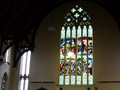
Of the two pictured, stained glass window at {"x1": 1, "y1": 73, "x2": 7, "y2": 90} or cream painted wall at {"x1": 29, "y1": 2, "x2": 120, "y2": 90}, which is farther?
cream painted wall at {"x1": 29, "y1": 2, "x2": 120, "y2": 90}

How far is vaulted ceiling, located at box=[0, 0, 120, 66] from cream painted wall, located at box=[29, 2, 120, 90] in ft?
1.19

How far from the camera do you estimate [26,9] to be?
1152 centimetres

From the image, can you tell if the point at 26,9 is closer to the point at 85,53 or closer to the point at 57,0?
the point at 57,0

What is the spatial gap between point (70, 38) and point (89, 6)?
256 cm

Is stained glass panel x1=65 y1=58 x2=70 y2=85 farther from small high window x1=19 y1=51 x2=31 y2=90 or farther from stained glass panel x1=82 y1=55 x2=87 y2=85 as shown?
small high window x1=19 y1=51 x2=31 y2=90

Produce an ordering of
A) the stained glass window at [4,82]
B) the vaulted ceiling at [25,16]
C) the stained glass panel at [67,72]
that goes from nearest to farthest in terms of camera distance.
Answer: the vaulted ceiling at [25,16]
the stained glass window at [4,82]
the stained glass panel at [67,72]

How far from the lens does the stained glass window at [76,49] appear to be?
Answer: 1264 centimetres

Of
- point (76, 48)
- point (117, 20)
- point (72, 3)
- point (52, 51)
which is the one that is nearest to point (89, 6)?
point (72, 3)

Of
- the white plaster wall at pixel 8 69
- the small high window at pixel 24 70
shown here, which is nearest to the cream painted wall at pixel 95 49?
the small high window at pixel 24 70

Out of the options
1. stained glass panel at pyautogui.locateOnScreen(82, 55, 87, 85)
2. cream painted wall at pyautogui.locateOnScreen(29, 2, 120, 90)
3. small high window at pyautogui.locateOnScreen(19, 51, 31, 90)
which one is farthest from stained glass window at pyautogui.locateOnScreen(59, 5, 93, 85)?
small high window at pyautogui.locateOnScreen(19, 51, 31, 90)

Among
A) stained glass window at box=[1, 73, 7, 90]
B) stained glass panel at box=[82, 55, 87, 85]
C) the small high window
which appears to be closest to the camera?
stained glass window at box=[1, 73, 7, 90]

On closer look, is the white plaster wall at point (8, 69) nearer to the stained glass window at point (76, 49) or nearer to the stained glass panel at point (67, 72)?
the stained glass window at point (76, 49)

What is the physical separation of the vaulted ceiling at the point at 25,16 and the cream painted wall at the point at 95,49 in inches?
14.2

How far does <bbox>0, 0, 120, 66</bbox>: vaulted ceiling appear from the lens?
10.8m
